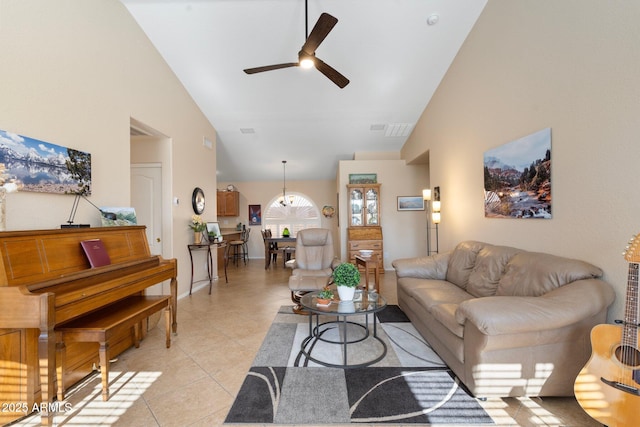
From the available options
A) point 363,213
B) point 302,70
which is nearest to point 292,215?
point 363,213

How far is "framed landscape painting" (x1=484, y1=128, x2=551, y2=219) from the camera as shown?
2258mm

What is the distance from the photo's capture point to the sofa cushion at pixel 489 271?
7.91 feet

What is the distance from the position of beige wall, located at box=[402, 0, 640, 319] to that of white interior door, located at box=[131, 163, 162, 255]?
451cm

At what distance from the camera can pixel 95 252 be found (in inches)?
79.8

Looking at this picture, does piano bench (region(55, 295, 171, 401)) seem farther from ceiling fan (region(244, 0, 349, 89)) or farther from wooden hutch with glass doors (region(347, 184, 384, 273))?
wooden hutch with glass doors (region(347, 184, 384, 273))

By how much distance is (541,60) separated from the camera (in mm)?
2242

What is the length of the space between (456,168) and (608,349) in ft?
9.29

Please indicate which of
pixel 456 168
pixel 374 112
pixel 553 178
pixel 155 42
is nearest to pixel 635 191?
pixel 553 178

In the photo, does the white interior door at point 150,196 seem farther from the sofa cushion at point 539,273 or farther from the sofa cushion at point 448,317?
the sofa cushion at point 539,273

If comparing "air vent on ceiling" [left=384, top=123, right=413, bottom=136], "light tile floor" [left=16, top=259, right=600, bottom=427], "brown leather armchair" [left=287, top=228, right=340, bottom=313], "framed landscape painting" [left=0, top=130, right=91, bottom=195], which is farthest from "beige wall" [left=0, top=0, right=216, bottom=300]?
"air vent on ceiling" [left=384, top=123, right=413, bottom=136]

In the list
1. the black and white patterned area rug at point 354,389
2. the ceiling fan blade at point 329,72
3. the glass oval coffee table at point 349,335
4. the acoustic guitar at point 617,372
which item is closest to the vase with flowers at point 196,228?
the black and white patterned area rug at point 354,389

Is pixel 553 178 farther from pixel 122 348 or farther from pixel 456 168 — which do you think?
pixel 122 348

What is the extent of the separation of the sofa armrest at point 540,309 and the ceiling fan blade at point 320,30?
2346 millimetres

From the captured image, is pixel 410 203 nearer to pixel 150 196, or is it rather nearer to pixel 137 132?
pixel 150 196
